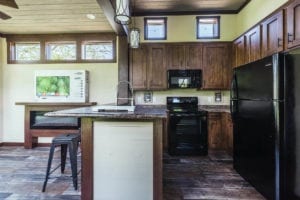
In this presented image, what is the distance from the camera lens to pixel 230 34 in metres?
5.39

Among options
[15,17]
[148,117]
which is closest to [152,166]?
[148,117]

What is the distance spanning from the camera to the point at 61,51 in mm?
5746

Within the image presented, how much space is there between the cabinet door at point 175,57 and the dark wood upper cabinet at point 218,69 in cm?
47

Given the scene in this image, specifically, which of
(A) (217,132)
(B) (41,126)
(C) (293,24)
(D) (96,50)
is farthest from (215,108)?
(B) (41,126)

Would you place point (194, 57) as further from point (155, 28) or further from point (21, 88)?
point (21, 88)

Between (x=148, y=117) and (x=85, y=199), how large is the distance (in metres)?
1.04

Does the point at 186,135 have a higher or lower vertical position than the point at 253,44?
lower

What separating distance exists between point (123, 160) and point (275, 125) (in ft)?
5.07

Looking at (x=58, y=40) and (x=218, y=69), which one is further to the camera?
(x=58, y=40)

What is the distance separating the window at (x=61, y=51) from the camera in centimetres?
572

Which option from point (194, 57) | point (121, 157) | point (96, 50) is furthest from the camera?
point (96, 50)

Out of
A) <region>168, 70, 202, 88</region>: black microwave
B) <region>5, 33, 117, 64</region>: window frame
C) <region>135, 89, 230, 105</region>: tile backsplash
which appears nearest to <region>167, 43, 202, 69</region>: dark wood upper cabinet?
<region>168, 70, 202, 88</region>: black microwave

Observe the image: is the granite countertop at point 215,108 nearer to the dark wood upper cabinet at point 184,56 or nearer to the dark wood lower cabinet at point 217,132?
the dark wood lower cabinet at point 217,132

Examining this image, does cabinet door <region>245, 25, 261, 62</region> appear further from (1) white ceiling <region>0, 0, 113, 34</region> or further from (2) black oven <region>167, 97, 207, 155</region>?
(1) white ceiling <region>0, 0, 113, 34</region>
